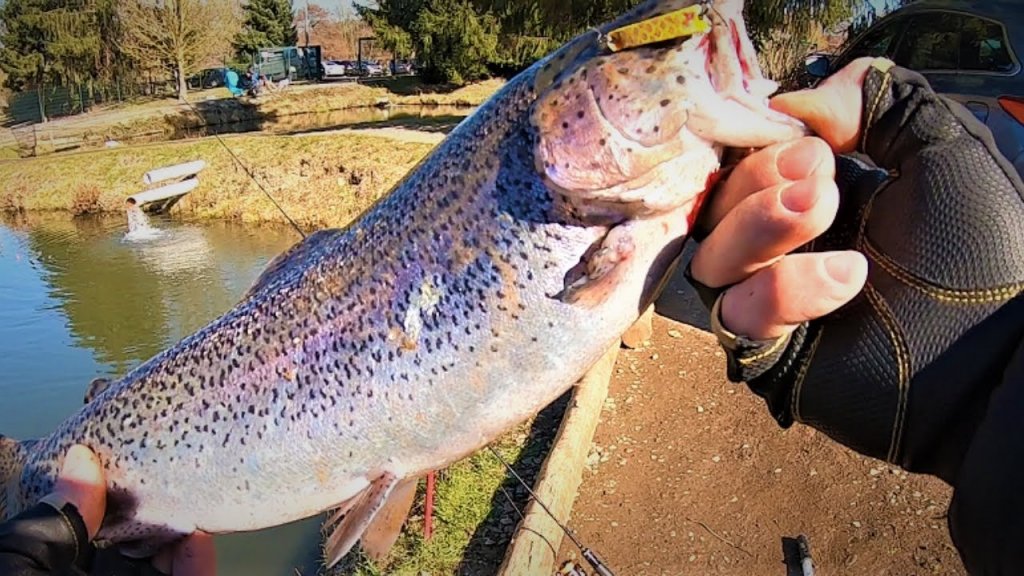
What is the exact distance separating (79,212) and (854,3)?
21.4m

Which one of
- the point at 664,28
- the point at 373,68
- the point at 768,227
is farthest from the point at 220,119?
the point at 768,227

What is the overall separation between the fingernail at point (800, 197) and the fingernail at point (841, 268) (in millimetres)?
128

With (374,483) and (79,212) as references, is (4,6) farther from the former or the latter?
(374,483)

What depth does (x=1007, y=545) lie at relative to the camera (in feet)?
4.82

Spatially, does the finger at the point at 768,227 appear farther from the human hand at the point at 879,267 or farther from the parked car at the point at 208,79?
the parked car at the point at 208,79

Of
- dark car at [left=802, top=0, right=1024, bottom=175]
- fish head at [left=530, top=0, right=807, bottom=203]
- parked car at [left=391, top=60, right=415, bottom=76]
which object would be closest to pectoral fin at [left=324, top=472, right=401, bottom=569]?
fish head at [left=530, top=0, right=807, bottom=203]

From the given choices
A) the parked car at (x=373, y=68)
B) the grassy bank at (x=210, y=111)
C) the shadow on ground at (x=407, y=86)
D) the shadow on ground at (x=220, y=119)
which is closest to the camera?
the grassy bank at (x=210, y=111)

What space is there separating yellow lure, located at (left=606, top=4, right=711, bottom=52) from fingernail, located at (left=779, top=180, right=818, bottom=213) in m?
0.53

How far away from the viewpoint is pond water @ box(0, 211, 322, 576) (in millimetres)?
9391

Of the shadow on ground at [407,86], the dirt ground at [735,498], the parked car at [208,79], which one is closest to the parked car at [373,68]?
the shadow on ground at [407,86]

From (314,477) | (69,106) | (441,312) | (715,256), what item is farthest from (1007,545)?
(69,106)

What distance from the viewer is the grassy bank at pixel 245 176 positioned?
1881 cm

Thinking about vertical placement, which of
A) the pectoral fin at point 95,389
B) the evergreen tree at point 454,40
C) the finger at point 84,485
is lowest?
the finger at point 84,485

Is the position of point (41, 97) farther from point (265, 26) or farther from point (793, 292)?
point (793, 292)
